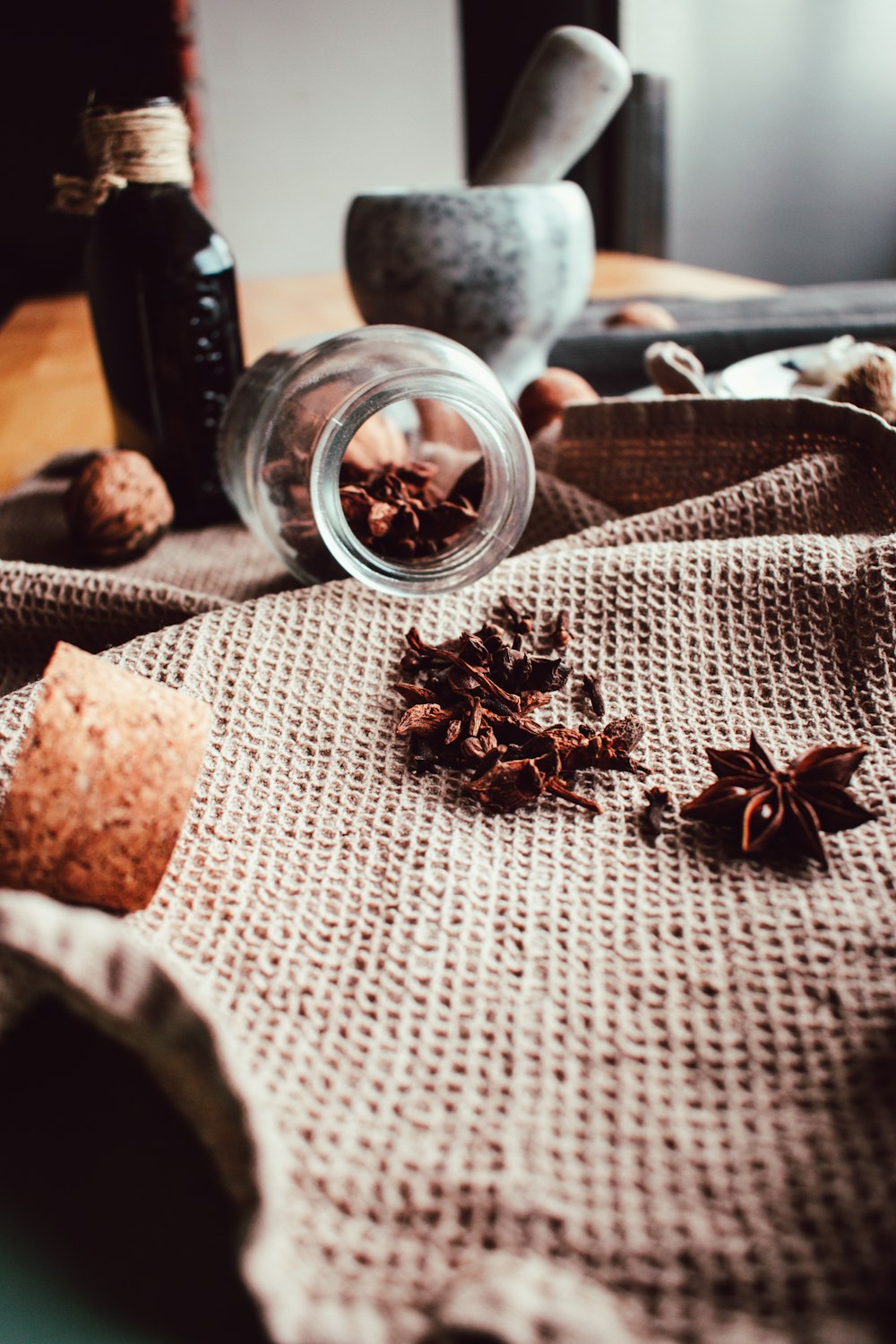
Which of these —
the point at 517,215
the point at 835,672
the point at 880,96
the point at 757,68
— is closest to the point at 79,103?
the point at 757,68

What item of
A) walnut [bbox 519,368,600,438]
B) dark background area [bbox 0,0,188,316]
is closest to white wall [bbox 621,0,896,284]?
dark background area [bbox 0,0,188,316]

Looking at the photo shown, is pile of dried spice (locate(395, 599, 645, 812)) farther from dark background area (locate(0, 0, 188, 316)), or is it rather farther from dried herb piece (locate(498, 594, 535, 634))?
dark background area (locate(0, 0, 188, 316))

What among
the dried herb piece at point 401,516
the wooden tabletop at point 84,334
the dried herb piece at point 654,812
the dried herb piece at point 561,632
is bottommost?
the wooden tabletop at point 84,334

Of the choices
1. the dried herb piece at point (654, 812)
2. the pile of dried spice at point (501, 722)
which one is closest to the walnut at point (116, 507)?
the pile of dried spice at point (501, 722)

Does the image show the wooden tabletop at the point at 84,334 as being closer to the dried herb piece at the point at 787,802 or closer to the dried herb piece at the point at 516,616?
the dried herb piece at the point at 516,616

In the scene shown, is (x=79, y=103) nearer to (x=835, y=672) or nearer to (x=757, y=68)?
(x=757, y=68)
